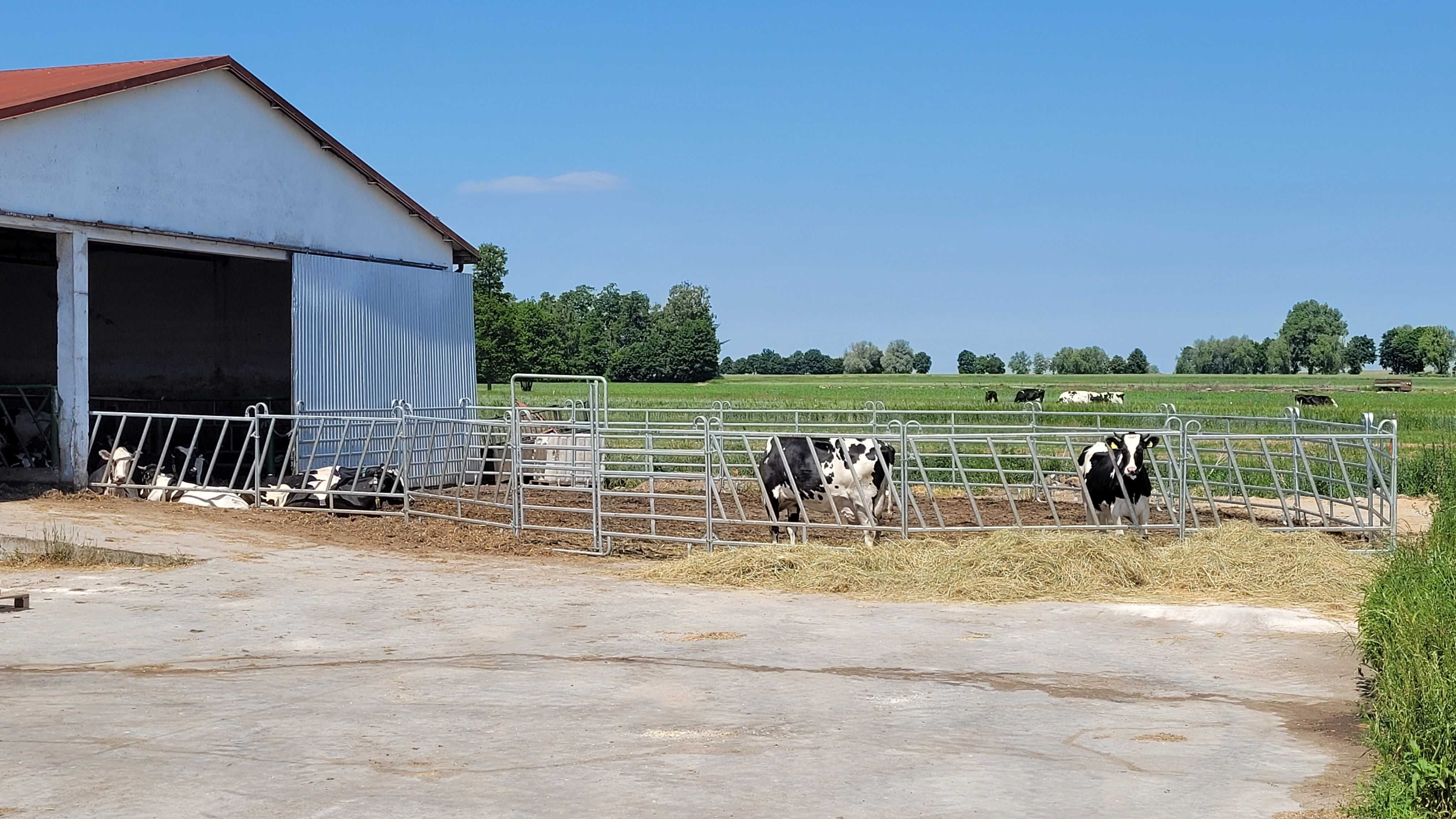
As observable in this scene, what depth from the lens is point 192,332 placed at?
2614cm

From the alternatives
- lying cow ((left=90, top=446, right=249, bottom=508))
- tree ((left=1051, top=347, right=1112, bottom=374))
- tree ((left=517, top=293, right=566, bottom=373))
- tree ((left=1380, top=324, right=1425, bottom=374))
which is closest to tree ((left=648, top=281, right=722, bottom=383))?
tree ((left=517, top=293, right=566, bottom=373))

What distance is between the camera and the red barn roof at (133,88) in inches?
717

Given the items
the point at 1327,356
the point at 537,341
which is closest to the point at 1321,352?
the point at 1327,356

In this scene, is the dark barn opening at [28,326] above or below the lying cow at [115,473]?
above

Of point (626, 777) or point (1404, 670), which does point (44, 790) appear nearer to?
point (626, 777)

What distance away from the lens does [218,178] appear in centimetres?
2069

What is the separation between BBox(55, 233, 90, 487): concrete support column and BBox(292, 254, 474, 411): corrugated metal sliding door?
126 inches

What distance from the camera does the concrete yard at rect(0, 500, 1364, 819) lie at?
6.09 m

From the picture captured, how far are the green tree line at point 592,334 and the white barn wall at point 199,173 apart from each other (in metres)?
40.8

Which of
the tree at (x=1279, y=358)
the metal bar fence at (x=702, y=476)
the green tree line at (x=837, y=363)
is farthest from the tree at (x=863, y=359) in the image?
the metal bar fence at (x=702, y=476)

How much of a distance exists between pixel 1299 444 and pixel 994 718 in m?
9.30

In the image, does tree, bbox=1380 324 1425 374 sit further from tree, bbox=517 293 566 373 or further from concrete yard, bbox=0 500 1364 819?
concrete yard, bbox=0 500 1364 819

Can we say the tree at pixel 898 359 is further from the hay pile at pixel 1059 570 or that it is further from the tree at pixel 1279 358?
the hay pile at pixel 1059 570

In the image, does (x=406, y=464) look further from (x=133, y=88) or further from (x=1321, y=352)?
(x=1321, y=352)
